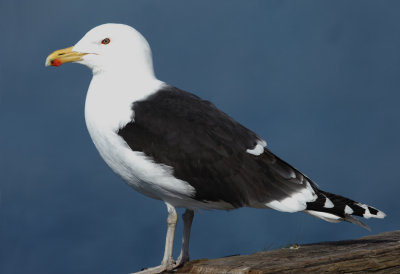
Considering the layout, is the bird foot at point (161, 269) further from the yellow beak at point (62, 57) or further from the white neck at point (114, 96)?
the yellow beak at point (62, 57)

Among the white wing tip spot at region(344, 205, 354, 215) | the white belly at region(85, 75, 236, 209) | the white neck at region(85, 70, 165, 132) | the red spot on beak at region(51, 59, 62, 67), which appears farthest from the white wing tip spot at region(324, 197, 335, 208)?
the red spot on beak at region(51, 59, 62, 67)

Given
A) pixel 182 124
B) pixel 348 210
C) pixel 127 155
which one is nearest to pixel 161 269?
pixel 127 155

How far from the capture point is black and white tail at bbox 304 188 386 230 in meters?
5.04

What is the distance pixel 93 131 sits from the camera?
16.8ft

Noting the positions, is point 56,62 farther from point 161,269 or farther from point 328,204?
point 328,204

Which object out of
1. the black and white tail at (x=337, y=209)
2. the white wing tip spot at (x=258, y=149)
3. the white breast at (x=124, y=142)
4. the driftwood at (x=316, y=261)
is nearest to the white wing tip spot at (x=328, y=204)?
the black and white tail at (x=337, y=209)

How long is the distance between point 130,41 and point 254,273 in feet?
7.33

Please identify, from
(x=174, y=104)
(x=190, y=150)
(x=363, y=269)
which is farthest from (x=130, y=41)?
(x=363, y=269)

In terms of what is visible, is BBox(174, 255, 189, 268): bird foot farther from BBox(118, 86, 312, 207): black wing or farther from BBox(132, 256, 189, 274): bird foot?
BBox(118, 86, 312, 207): black wing

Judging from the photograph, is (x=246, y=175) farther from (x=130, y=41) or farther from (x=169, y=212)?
(x=130, y=41)

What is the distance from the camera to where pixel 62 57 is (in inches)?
213

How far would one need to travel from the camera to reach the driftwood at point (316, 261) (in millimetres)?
4738

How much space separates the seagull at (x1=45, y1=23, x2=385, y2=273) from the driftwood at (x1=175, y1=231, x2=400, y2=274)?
0.29 metres

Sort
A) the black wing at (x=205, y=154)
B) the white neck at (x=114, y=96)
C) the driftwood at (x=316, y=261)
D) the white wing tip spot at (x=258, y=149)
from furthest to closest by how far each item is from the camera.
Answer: the white wing tip spot at (x=258, y=149) → the white neck at (x=114, y=96) → the black wing at (x=205, y=154) → the driftwood at (x=316, y=261)
